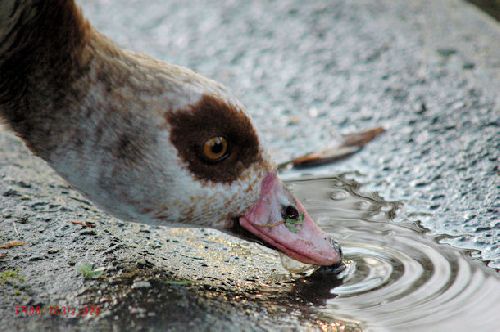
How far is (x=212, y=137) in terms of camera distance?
11.9 feet

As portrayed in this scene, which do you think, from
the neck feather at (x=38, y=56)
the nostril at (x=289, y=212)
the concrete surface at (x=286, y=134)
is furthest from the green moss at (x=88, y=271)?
the nostril at (x=289, y=212)

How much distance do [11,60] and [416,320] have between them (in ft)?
6.54

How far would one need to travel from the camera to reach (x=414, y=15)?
635cm

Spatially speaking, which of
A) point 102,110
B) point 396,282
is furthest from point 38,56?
point 396,282

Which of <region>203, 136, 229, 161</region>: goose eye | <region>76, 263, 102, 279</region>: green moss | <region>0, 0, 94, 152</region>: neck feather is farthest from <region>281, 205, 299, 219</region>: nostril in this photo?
<region>0, 0, 94, 152</region>: neck feather

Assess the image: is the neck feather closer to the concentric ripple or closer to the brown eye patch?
the brown eye patch

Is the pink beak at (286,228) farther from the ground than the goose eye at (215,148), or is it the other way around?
the goose eye at (215,148)

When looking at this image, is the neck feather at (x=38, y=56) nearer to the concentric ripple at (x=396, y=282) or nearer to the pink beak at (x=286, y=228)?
the pink beak at (x=286, y=228)

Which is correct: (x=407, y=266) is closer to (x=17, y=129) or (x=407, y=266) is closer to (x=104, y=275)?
(x=104, y=275)

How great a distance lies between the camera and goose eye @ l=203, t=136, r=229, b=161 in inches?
143

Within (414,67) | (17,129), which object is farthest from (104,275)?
(414,67)

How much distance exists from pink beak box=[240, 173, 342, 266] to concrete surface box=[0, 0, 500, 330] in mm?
156

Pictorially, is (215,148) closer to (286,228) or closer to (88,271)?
(286,228)

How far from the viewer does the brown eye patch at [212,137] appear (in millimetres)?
3592
